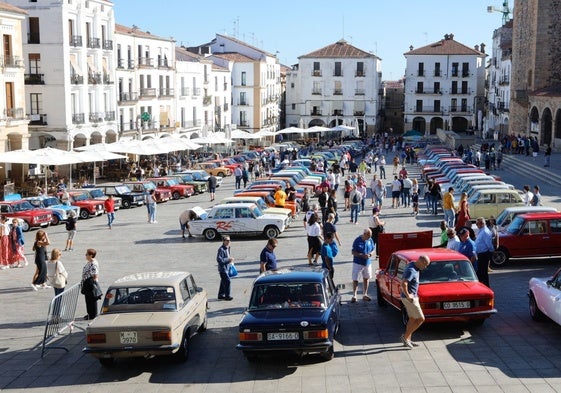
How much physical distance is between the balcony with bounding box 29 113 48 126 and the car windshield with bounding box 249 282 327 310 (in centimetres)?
4235

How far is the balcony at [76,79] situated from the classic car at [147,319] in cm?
4152

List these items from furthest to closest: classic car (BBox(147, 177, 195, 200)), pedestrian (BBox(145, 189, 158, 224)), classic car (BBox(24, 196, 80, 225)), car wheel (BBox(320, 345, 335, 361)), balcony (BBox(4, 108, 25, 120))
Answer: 1. balcony (BBox(4, 108, 25, 120))
2. classic car (BBox(147, 177, 195, 200))
3. classic car (BBox(24, 196, 80, 225))
4. pedestrian (BBox(145, 189, 158, 224))
5. car wheel (BBox(320, 345, 335, 361))

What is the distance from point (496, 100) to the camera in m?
92.2

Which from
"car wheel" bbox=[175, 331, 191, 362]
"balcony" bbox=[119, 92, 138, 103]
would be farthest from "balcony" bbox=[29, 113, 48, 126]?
"car wheel" bbox=[175, 331, 191, 362]

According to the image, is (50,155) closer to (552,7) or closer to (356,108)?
(552,7)

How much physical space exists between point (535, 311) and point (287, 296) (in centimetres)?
481

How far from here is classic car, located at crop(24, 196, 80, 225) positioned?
3262 cm

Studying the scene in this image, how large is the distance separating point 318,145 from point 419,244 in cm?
6085

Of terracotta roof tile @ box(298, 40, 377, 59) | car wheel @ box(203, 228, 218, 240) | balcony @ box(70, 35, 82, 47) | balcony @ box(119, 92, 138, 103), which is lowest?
car wheel @ box(203, 228, 218, 240)

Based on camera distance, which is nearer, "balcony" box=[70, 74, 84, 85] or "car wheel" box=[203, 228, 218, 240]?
"car wheel" box=[203, 228, 218, 240]

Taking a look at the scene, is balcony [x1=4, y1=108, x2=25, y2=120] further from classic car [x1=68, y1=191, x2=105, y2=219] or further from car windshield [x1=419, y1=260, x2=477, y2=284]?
car windshield [x1=419, y1=260, x2=477, y2=284]

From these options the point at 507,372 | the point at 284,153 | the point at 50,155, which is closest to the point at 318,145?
the point at 284,153

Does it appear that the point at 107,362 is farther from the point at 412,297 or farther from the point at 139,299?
the point at 412,297

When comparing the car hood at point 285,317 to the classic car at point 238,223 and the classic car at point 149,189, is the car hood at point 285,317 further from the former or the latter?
the classic car at point 149,189
